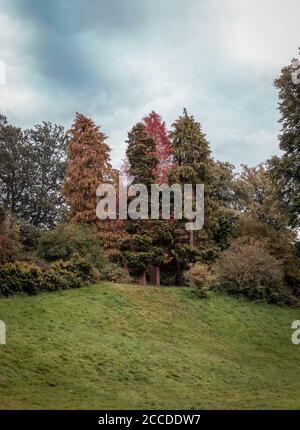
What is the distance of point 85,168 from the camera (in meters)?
34.4

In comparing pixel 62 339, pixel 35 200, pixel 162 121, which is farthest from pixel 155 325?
pixel 35 200

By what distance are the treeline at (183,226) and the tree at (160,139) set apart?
8 cm

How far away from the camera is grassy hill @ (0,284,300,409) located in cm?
1283

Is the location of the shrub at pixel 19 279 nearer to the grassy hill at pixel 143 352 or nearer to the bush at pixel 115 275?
the grassy hill at pixel 143 352

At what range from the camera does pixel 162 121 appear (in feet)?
117

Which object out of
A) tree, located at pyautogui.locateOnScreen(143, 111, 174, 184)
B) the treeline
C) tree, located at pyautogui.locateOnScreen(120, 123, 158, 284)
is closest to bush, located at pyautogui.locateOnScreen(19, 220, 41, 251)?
the treeline

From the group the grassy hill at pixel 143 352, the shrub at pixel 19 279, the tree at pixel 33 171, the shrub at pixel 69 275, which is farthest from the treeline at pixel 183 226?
the tree at pixel 33 171

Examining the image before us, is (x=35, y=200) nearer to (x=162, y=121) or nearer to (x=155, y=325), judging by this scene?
(x=162, y=121)

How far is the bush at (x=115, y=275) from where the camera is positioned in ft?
86.9

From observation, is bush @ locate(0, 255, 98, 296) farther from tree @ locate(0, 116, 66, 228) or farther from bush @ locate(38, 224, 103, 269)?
tree @ locate(0, 116, 66, 228)

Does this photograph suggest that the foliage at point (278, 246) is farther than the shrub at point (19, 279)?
Yes

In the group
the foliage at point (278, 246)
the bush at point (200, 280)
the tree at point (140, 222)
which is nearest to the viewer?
the bush at point (200, 280)

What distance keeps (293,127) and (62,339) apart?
16791mm

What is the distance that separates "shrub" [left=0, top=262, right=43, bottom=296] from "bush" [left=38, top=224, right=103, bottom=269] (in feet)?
18.2
